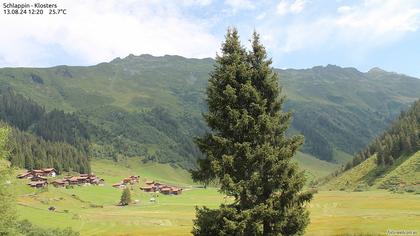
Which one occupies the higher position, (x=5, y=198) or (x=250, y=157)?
(x=250, y=157)

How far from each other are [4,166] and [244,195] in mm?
25040

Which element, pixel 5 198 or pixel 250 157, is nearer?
pixel 250 157

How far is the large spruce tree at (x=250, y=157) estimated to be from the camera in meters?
28.3

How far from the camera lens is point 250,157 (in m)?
28.5

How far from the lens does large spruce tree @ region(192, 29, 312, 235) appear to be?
28.3 metres

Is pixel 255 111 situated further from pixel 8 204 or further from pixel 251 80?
pixel 8 204

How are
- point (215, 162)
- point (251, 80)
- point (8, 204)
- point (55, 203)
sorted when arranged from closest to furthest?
1. point (215, 162)
2. point (251, 80)
3. point (8, 204)
4. point (55, 203)

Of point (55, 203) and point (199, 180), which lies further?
point (55, 203)

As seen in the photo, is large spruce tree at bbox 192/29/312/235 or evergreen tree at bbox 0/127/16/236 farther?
evergreen tree at bbox 0/127/16/236

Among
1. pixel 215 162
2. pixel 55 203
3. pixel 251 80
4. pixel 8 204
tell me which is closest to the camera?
pixel 215 162

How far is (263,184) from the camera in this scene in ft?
94.6

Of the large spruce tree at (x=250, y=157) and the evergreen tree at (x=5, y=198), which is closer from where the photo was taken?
the large spruce tree at (x=250, y=157)

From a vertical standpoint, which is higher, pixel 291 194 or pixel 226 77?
pixel 226 77

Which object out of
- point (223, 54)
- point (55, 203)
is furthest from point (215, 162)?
point (55, 203)
